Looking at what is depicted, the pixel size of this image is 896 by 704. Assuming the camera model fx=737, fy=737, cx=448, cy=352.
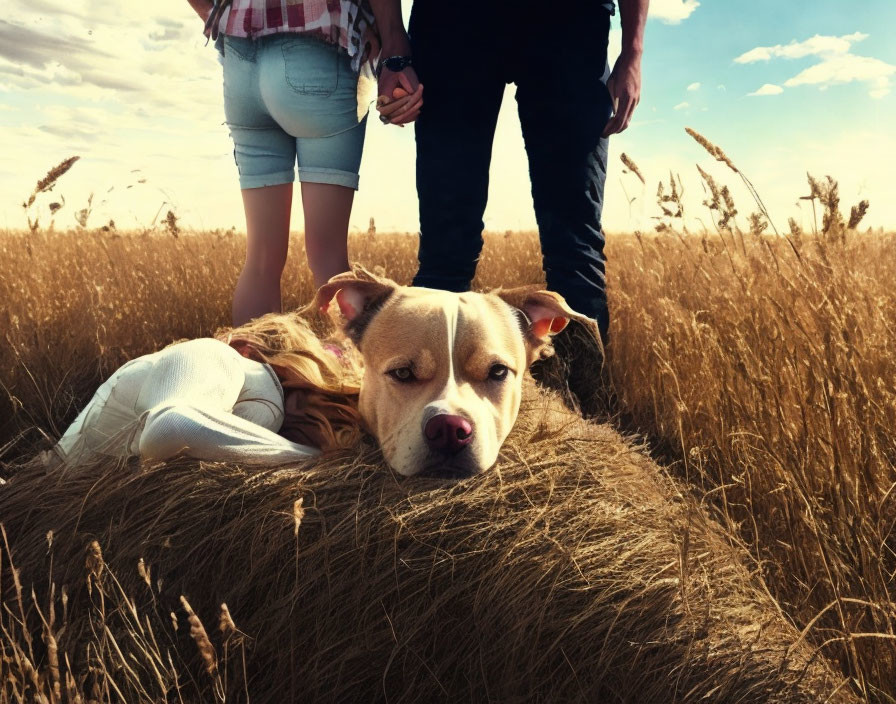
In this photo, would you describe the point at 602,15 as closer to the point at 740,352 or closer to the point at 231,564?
the point at 740,352

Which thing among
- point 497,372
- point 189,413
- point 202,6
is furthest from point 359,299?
point 202,6

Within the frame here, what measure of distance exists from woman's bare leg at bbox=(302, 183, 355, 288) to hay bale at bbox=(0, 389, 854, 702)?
178 cm

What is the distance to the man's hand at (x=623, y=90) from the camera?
143 inches

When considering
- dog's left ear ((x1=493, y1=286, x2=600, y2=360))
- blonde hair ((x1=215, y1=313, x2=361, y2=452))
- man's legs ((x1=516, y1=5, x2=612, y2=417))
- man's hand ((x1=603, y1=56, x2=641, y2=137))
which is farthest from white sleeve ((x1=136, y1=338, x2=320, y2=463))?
man's hand ((x1=603, y1=56, x2=641, y2=137))

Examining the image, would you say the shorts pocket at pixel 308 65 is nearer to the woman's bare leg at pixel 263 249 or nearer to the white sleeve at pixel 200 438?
the woman's bare leg at pixel 263 249

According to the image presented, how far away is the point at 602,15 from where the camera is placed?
3.56m

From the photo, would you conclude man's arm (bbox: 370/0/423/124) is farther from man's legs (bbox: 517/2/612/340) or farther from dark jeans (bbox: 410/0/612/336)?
man's legs (bbox: 517/2/612/340)

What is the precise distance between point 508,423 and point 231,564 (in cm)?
91

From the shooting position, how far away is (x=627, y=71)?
3633 millimetres

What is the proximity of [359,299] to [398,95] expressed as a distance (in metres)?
1.32

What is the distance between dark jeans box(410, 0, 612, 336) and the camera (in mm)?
3457

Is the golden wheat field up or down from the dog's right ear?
down

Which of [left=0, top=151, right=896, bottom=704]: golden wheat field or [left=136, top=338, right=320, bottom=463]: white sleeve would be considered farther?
[left=136, top=338, right=320, bottom=463]: white sleeve

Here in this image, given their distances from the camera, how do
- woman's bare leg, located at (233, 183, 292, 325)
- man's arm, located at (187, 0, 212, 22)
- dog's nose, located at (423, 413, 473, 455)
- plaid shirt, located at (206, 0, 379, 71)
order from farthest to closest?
1. man's arm, located at (187, 0, 212, 22)
2. woman's bare leg, located at (233, 183, 292, 325)
3. plaid shirt, located at (206, 0, 379, 71)
4. dog's nose, located at (423, 413, 473, 455)
